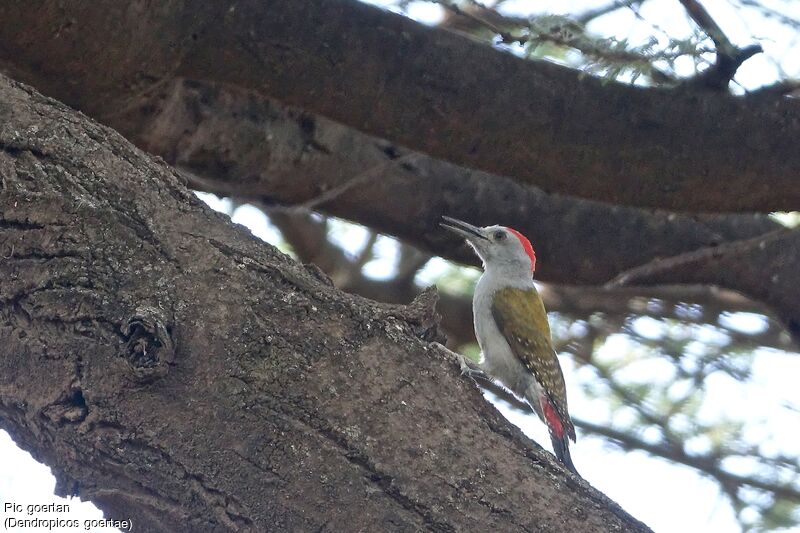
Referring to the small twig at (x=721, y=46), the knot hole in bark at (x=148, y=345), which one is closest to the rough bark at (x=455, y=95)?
the small twig at (x=721, y=46)

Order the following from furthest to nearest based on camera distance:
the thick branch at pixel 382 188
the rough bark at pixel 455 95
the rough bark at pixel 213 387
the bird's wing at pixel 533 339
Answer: the bird's wing at pixel 533 339 → the thick branch at pixel 382 188 → the rough bark at pixel 455 95 → the rough bark at pixel 213 387

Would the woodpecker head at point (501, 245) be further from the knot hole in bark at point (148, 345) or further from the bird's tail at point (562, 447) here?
the knot hole in bark at point (148, 345)

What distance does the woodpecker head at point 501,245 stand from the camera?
179 inches

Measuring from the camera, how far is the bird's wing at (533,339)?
412 cm

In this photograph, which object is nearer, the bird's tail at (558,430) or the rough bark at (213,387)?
the rough bark at (213,387)

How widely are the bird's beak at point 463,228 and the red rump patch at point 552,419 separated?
856 millimetres

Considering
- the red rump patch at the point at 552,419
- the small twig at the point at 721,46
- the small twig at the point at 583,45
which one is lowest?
the red rump patch at the point at 552,419

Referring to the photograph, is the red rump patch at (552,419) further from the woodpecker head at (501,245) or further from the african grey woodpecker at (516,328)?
the woodpecker head at (501,245)

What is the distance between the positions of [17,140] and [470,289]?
3609mm

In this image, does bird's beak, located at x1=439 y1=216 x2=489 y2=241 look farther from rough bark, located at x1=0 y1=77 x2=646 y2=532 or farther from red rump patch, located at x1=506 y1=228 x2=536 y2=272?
rough bark, located at x1=0 y1=77 x2=646 y2=532

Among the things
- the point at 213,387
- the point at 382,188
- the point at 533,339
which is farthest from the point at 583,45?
the point at 213,387

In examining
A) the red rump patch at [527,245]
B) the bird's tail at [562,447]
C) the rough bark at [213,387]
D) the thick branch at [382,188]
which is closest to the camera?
the rough bark at [213,387]

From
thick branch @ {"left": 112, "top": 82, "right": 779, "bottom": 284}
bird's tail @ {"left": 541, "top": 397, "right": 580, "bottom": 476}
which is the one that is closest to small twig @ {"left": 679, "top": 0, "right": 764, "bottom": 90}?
thick branch @ {"left": 112, "top": 82, "right": 779, "bottom": 284}

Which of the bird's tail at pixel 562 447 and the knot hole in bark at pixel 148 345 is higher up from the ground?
the bird's tail at pixel 562 447
